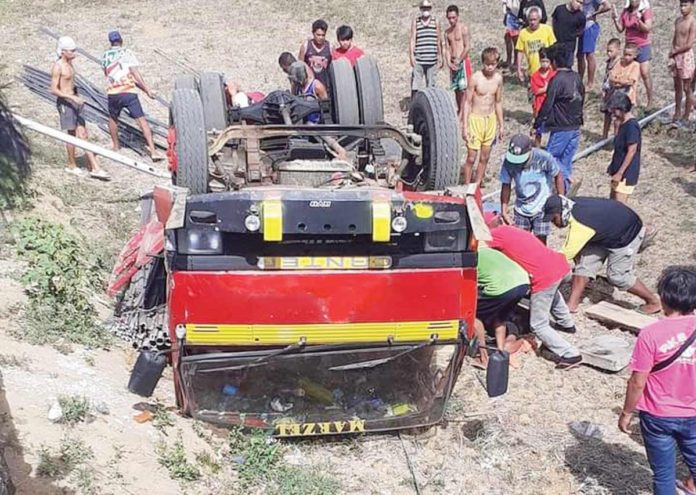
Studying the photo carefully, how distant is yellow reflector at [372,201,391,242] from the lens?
14.9 ft

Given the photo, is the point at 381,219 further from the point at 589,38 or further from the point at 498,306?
the point at 589,38

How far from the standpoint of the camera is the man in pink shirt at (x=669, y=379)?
14.0 feet

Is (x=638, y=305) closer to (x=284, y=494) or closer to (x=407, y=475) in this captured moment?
(x=407, y=475)

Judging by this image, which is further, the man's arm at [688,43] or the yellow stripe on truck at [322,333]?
the man's arm at [688,43]

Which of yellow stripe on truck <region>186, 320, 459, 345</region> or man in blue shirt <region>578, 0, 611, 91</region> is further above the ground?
man in blue shirt <region>578, 0, 611, 91</region>

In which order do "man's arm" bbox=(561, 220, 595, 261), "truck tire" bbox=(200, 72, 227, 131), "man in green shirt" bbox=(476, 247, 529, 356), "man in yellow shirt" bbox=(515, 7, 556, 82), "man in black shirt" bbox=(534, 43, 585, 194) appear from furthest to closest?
"man in yellow shirt" bbox=(515, 7, 556, 82) → "man in black shirt" bbox=(534, 43, 585, 194) → "man's arm" bbox=(561, 220, 595, 261) → "truck tire" bbox=(200, 72, 227, 131) → "man in green shirt" bbox=(476, 247, 529, 356)

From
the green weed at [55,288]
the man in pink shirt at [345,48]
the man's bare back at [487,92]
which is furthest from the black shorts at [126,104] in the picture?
the man's bare back at [487,92]

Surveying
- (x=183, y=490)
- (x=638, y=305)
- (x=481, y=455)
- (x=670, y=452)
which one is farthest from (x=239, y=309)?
(x=638, y=305)

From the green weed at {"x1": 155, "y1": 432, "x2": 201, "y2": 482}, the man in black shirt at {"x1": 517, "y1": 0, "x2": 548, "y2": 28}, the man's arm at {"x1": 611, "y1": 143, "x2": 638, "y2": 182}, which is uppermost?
the man in black shirt at {"x1": 517, "y1": 0, "x2": 548, "y2": 28}

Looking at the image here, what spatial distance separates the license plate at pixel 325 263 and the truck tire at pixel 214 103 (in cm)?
219

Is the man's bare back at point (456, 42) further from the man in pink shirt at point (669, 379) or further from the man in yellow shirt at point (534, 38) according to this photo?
the man in pink shirt at point (669, 379)

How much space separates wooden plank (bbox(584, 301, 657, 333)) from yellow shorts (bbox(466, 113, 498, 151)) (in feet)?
8.59

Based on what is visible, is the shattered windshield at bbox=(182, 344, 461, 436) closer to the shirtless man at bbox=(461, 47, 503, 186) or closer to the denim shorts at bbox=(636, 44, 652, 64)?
the shirtless man at bbox=(461, 47, 503, 186)

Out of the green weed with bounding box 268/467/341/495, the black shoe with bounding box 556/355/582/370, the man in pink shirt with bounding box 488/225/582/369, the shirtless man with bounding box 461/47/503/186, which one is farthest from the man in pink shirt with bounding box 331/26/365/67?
the green weed with bounding box 268/467/341/495
